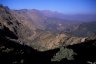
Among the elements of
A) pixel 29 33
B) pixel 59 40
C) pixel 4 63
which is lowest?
pixel 29 33

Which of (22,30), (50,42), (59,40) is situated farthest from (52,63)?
(22,30)

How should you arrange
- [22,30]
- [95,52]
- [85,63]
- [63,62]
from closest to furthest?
[85,63]
[63,62]
[95,52]
[22,30]

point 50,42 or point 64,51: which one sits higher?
point 64,51

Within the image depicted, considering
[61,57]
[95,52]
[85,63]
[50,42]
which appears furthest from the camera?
[50,42]

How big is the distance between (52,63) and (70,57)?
2.45 metres

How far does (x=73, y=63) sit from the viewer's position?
22516 mm

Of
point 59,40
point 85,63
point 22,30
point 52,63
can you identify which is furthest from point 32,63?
point 22,30

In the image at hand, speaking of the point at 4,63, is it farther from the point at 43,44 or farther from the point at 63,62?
the point at 43,44

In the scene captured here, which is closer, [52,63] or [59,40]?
[52,63]

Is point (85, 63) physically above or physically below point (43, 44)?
above

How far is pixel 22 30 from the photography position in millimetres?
189875

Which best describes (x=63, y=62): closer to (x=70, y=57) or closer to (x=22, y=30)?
(x=70, y=57)

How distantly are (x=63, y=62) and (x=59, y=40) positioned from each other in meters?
98.0

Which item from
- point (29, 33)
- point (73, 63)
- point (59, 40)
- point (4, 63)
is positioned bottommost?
point (29, 33)
